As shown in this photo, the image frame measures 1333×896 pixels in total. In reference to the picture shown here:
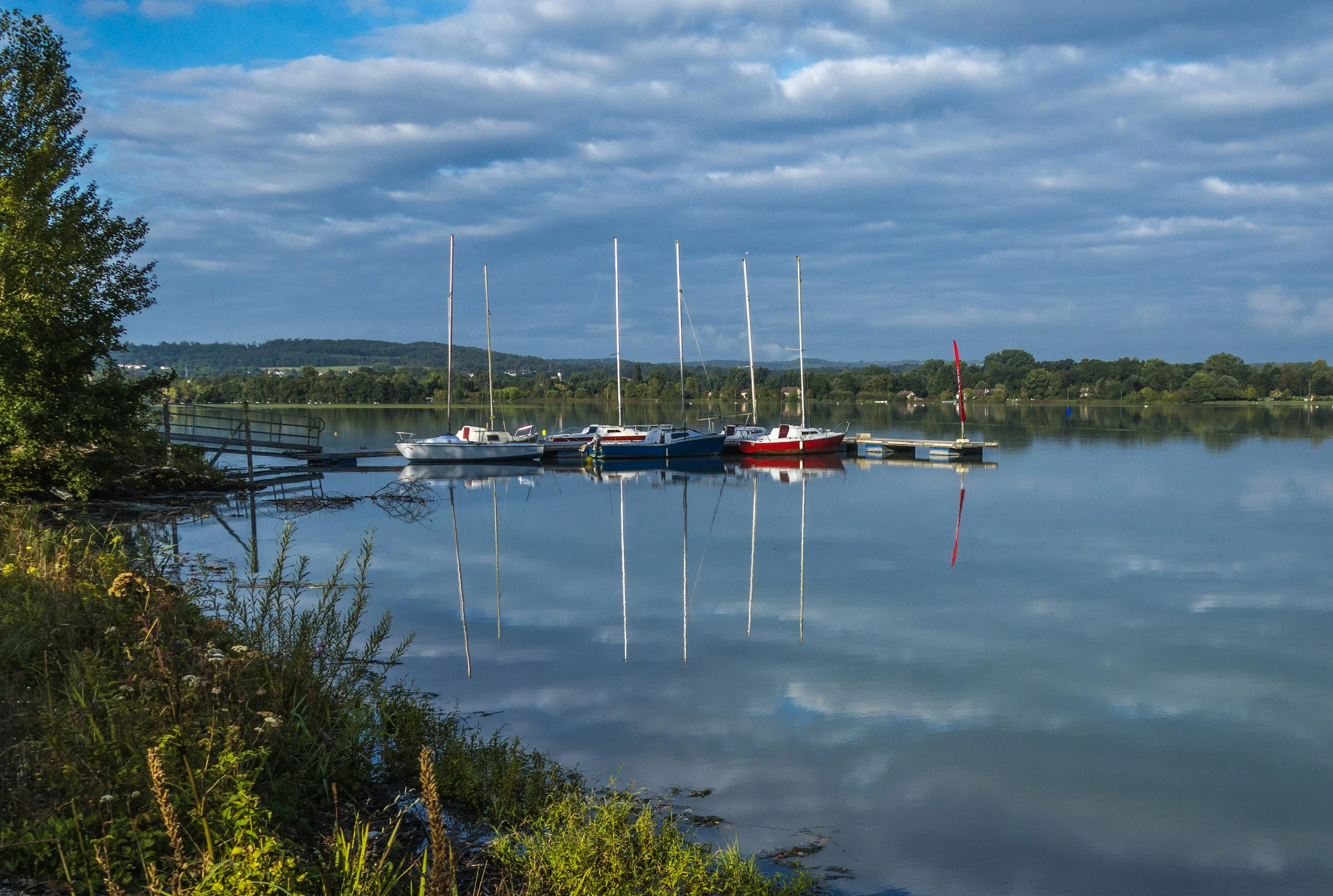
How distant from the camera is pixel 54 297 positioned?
60.8 ft

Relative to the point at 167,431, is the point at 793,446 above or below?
below

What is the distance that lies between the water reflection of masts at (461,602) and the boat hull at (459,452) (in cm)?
1895

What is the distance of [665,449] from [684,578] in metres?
31.7

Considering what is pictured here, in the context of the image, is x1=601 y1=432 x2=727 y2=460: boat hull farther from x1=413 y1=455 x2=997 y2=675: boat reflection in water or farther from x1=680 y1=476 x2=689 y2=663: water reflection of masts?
x1=680 y1=476 x2=689 y2=663: water reflection of masts

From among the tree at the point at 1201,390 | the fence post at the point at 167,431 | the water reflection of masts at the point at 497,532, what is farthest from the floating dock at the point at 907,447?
the tree at the point at 1201,390

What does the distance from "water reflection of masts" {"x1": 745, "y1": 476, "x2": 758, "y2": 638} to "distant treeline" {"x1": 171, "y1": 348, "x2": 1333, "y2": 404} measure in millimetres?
68796

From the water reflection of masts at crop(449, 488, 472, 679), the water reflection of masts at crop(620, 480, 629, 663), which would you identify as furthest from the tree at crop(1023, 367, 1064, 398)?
the water reflection of masts at crop(449, 488, 472, 679)

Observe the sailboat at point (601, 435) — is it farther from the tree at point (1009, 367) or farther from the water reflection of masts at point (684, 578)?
the tree at point (1009, 367)

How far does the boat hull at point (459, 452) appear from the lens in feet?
159

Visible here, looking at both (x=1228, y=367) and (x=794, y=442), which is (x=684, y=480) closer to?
(x=794, y=442)

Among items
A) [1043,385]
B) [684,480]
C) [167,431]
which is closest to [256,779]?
[167,431]

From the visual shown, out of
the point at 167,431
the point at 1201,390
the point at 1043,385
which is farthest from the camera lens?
the point at 1043,385

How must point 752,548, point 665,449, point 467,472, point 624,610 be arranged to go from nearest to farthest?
point 624,610, point 752,548, point 467,472, point 665,449

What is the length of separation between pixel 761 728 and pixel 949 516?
21.6 meters
